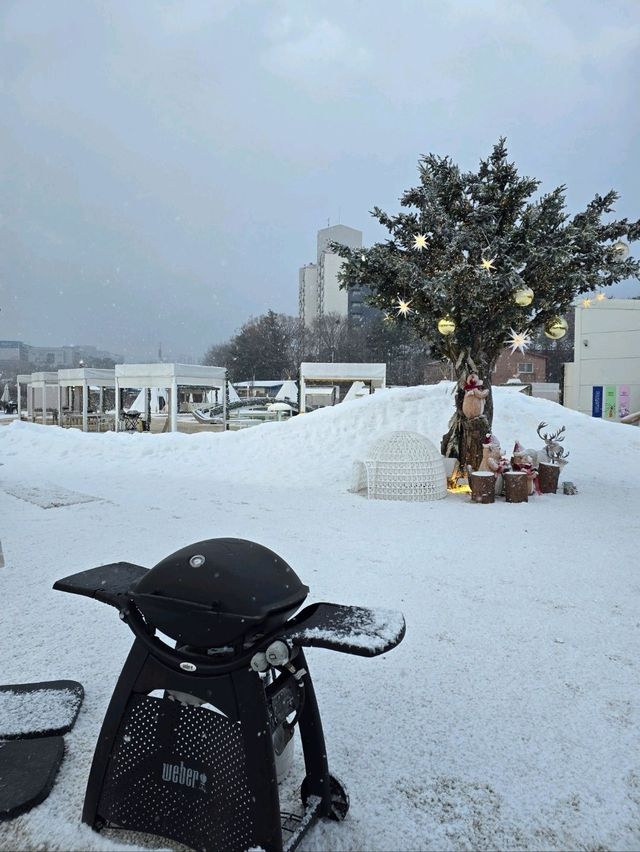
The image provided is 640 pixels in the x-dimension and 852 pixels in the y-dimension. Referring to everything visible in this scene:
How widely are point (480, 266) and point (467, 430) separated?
2.50m

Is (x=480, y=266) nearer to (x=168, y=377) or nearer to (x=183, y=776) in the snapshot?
(x=183, y=776)

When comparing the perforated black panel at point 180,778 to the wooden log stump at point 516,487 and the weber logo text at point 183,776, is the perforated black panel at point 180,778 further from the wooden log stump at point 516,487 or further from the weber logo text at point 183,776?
the wooden log stump at point 516,487

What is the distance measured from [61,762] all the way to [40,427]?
47.9ft

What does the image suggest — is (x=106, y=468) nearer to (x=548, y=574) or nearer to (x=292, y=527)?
(x=292, y=527)

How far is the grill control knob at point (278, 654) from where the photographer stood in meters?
1.49

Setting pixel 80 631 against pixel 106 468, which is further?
pixel 106 468

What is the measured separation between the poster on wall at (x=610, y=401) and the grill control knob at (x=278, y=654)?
26.6 meters

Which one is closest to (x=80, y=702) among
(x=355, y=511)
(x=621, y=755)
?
(x=621, y=755)

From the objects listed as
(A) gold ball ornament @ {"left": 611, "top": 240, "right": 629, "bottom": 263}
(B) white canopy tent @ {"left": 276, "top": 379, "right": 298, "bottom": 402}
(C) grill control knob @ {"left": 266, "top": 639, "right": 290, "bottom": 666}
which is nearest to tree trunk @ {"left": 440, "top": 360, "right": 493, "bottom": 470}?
(A) gold ball ornament @ {"left": 611, "top": 240, "right": 629, "bottom": 263}

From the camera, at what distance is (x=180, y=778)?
157cm

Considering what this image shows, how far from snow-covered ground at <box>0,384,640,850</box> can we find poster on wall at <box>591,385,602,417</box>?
705 inches

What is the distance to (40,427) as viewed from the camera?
15.0m

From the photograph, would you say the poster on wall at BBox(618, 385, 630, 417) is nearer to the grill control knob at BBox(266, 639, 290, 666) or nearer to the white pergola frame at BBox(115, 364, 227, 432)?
the white pergola frame at BBox(115, 364, 227, 432)

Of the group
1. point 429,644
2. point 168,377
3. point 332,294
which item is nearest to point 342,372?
point 168,377
